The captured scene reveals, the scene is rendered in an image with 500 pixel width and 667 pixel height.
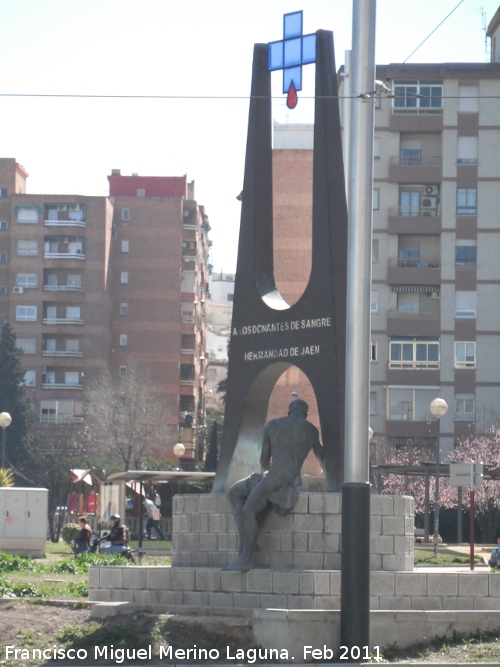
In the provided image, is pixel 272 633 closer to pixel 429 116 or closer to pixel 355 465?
pixel 355 465

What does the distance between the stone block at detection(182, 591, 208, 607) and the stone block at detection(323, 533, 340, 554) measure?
1.62 metres

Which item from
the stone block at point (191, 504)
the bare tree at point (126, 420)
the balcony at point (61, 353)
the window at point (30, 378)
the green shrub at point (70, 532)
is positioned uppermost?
the balcony at point (61, 353)

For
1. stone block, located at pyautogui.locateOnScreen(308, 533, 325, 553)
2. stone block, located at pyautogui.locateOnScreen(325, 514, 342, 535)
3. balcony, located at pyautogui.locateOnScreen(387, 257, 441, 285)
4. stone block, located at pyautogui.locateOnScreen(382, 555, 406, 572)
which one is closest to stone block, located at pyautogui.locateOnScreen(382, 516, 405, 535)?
stone block, located at pyautogui.locateOnScreen(382, 555, 406, 572)

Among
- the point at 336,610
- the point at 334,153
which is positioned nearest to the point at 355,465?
the point at 336,610

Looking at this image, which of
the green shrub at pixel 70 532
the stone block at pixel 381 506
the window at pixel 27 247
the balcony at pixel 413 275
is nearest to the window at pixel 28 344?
the window at pixel 27 247

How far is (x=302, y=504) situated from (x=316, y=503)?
0.18 meters

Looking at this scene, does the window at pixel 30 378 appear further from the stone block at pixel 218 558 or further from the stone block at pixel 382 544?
the stone block at pixel 382 544

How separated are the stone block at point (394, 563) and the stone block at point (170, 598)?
8.25 feet

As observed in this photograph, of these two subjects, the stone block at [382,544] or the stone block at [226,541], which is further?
the stone block at [226,541]

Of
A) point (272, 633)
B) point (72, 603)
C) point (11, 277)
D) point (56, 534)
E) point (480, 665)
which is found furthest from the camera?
point (11, 277)

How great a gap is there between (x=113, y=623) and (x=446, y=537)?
145ft

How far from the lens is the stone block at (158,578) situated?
15.1 m

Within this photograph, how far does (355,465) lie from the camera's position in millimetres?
11695

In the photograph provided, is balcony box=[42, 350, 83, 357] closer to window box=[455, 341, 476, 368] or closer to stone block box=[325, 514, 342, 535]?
window box=[455, 341, 476, 368]
